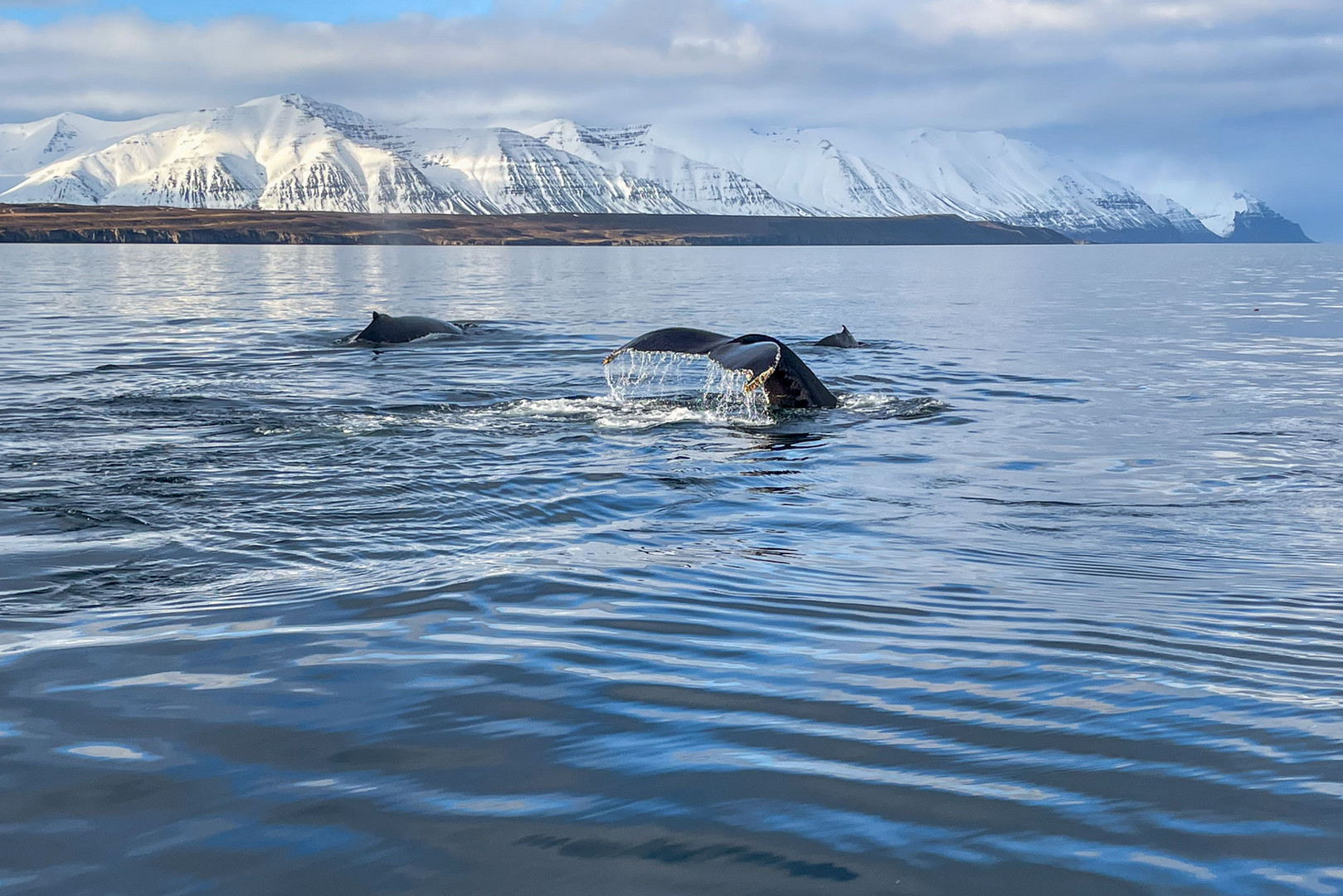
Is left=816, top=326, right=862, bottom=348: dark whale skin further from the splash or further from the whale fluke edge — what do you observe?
the whale fluke edge

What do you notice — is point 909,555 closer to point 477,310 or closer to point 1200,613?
point 1200,613

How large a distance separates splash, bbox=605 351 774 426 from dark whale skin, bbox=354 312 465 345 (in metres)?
5.28

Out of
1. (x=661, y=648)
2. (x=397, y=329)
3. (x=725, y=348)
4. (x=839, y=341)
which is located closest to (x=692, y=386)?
(x=725, y=348)

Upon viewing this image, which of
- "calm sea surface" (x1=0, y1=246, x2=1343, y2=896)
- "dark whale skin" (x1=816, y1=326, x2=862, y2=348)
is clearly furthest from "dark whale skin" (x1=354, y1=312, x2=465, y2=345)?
"calm sea surface" (x1=0, y1=246, x2=1343, y2=896)

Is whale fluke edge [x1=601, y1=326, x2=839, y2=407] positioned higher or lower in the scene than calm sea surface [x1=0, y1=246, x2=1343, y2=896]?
higher

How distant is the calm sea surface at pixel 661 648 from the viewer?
12.4 ft

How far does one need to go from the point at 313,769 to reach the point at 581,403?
1182cm

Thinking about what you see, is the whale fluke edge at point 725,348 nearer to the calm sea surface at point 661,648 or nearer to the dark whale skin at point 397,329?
the calm sea surface at point 661,648

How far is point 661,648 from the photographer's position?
598 centimetres

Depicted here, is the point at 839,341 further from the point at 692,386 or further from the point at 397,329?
the point at 397,329

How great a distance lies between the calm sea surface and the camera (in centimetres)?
378

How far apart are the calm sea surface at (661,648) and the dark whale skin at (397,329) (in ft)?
29.1

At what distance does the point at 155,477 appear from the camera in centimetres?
1029

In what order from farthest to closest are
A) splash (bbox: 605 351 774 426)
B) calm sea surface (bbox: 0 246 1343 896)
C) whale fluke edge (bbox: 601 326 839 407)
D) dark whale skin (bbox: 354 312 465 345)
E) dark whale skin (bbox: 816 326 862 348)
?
1. dark whale skin (bbox: 354 312 465 345)
2. dark whale skin (bbox: 816 326 862 348)
3. splash (bbox: 605 351 774 426)
4. whale fluke edge (bbox: 601 326 839 407)
5. calm sea surface (bbox: 0 246 1343 896)
